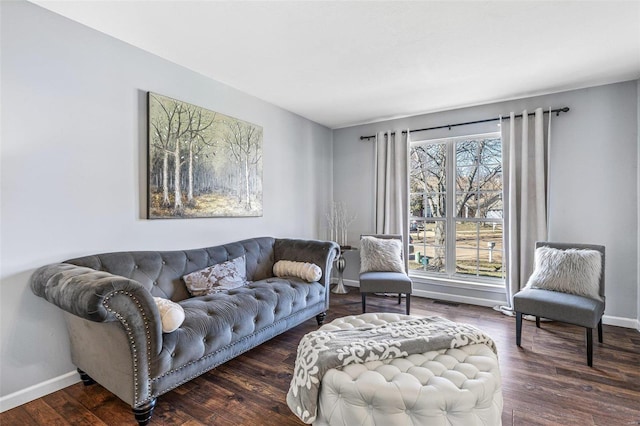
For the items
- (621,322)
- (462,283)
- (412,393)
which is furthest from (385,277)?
(621,322)

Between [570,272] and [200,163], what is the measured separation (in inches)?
137

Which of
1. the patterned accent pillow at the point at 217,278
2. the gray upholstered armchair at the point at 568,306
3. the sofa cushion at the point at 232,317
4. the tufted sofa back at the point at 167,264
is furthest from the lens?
the patterned accent pillow at the point at 217,278

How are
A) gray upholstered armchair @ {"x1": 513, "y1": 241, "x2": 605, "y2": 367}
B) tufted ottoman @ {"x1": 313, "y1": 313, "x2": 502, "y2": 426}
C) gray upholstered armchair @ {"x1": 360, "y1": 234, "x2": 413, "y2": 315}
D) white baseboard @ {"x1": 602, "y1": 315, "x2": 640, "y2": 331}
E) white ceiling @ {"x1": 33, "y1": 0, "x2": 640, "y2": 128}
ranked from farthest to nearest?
gray upholstered armchair @ {"x1": 360, "y1": 234, "x2": 413, "y2": 315} → white baseboard @ {"x1": 602, "y1": 315, "x2": 640, "y2": 331} → gray upholstered armchair @ {"x1": 513, "y1": 241, "x2": 605, "y2": 367} → white ceiling @ {"x1": 33, "y1": 0, "x2": 640, "y2": 128} → tufted ottoman @ {"x1": 313, "y1": 313, "x2": 502, "y2": 426}

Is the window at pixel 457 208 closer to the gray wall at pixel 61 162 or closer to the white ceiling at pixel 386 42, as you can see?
the white ceiling at pixel 386 42

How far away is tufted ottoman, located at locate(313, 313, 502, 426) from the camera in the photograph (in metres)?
1.31

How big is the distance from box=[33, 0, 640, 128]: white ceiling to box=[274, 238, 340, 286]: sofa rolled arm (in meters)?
1.70

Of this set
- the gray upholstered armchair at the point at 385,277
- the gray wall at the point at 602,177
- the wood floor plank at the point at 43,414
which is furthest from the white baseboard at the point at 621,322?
the wood floor plank at the point at 43,414

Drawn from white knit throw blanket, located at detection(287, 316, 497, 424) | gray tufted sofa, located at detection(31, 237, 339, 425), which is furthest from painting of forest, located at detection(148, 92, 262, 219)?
white knit throw blanket, located at detection(287, 316, 497, 424)

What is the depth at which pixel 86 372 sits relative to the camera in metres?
1.99

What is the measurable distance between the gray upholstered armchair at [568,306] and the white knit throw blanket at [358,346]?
1122 millimetres

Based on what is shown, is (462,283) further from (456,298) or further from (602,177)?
(602,177)

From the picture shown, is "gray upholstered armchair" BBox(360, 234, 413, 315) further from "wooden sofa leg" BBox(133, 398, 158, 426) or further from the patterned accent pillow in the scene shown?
"wooden sofa leg" BBox(133, 398, 158, 426)

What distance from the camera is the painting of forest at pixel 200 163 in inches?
101

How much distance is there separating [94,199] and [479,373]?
8.72ft
